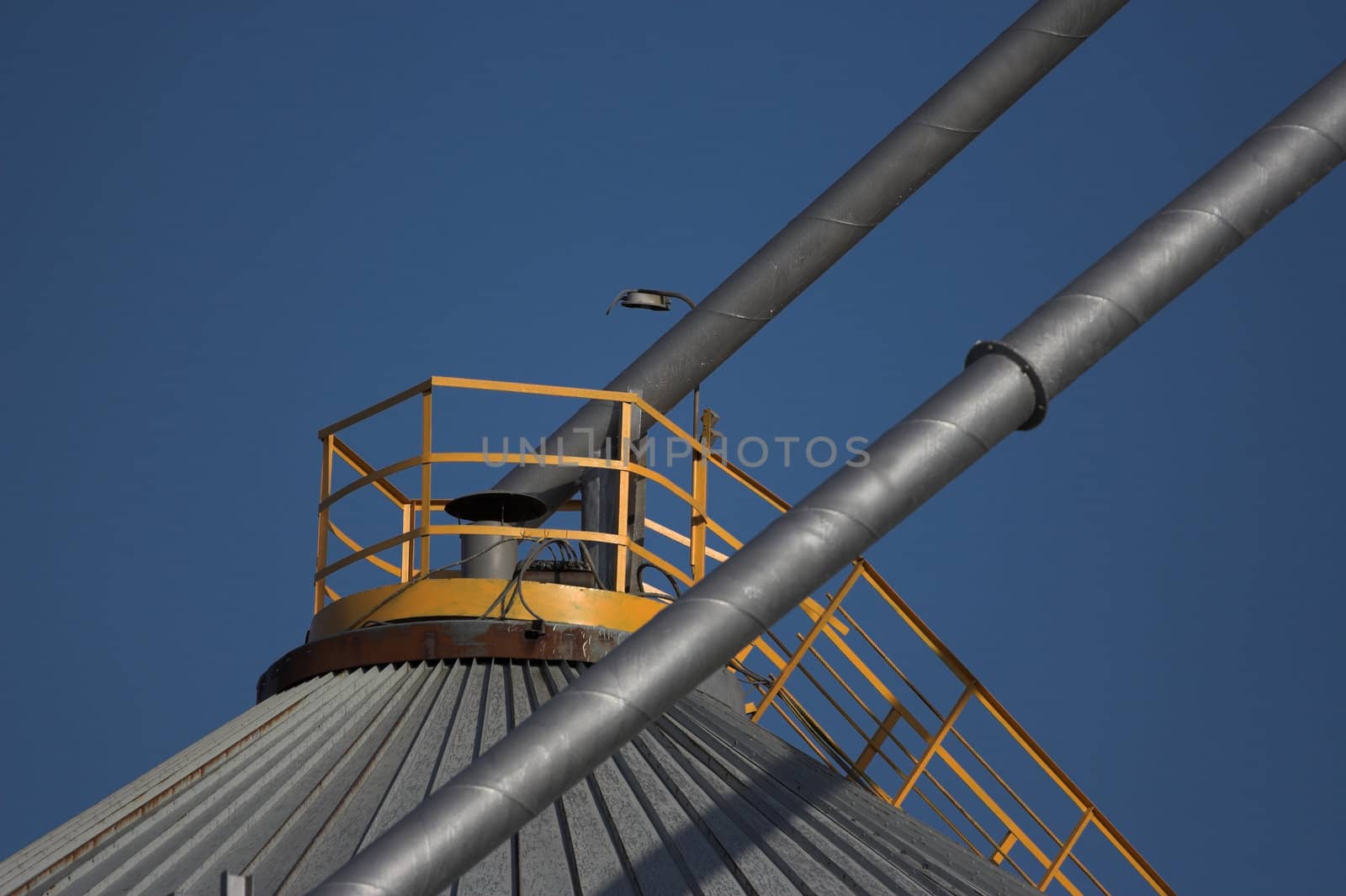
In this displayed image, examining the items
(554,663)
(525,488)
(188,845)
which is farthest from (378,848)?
(525,488)

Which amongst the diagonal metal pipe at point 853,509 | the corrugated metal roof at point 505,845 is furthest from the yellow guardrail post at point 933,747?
the diagonal metal pipe at point 853,509

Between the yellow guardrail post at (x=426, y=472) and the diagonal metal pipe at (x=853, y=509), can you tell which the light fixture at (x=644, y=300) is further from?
the diagonal metal pipe at (x=853, y=509)

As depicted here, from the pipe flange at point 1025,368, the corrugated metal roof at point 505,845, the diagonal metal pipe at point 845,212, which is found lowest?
the corrugated metal roof at point 505,845

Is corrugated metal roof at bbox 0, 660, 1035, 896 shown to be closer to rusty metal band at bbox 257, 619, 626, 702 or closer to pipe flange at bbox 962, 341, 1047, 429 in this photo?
rusty metal band at bbox 257, 619, 626, 702

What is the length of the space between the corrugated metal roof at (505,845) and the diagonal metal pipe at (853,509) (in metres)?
2.29

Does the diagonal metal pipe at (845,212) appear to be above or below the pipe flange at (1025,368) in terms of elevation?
above

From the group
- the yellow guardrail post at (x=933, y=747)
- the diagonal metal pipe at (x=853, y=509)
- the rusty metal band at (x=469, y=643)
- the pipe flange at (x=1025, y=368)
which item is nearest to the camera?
the diagonal metal pipe at (x=853, y=509)

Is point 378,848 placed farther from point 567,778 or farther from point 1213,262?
point 1213,262

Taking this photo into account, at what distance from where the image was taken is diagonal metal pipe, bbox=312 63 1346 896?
8562 mm

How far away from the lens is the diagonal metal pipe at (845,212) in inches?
855

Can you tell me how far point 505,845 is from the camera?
37.6 feet

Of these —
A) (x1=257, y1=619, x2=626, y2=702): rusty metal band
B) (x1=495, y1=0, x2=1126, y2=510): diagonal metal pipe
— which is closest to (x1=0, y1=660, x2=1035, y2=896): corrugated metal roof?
(x1=257, y1=619, x2=626, y2=702): rusty metal band

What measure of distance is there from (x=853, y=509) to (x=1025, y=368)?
1.10 meters

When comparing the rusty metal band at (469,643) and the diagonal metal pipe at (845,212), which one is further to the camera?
the diagonal metal pipe at (845,212)
